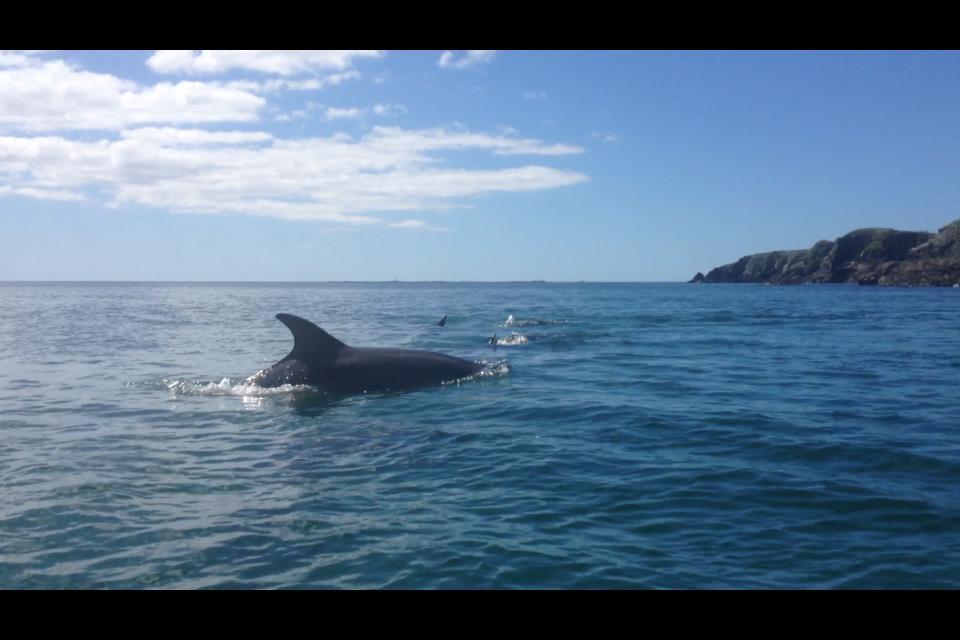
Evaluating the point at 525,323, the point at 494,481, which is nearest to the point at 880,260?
the point at 525,323

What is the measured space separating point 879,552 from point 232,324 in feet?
148

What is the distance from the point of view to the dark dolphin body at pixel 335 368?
640 inches

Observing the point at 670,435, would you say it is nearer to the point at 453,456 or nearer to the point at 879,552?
the point at 453,456

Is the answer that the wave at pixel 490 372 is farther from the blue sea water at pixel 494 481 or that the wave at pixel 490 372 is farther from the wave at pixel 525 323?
the wave at pixel 525 323

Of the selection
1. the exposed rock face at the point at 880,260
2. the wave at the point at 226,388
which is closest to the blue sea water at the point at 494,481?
the wave at the point at 226,388

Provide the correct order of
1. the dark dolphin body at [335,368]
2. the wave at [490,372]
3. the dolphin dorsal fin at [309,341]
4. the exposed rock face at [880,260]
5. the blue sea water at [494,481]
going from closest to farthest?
the blue sea water at [494,481]
the dolphin dorsal fin at [309,341]
the dark dolphin body at [335,368]
the wave at [490,372]
the exposed rock face at [880,260]

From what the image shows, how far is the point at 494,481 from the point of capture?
9484 mm

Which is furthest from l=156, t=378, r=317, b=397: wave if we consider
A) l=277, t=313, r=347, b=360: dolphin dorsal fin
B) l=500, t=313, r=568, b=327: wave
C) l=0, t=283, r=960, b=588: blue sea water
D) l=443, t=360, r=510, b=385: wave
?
l=500, t=313, r=568, b=327: wave

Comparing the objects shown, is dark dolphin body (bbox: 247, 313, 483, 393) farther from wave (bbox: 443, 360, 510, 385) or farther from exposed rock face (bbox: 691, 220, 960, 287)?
exposed rock face (bbox: 691, 220, 960, 287)

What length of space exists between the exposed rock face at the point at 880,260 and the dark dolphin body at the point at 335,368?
96.2 metres

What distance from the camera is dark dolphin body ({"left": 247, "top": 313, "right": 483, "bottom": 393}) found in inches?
640

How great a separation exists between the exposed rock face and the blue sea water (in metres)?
90.2
